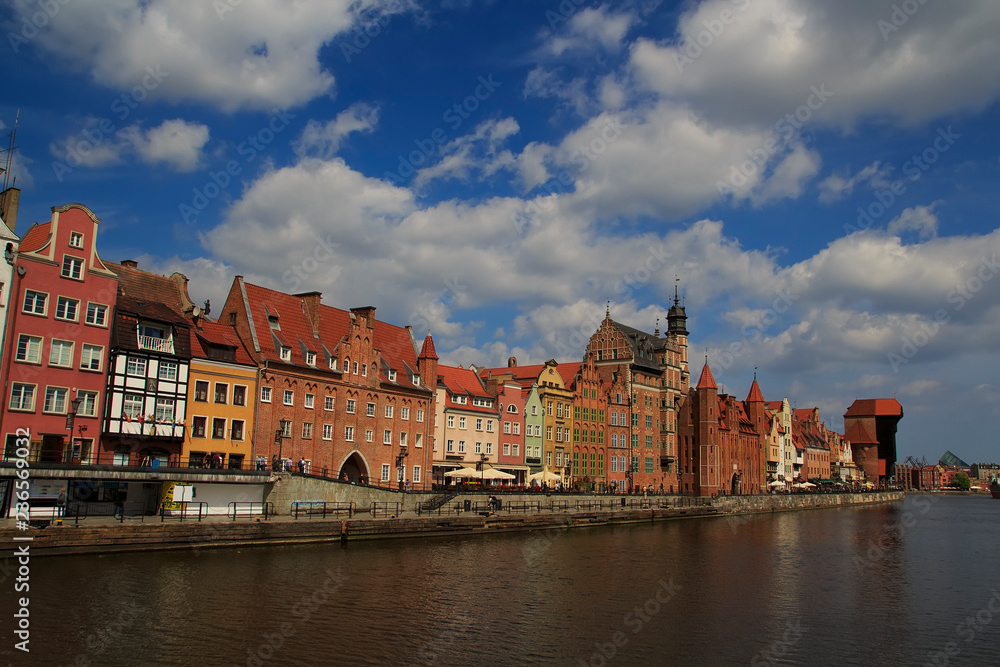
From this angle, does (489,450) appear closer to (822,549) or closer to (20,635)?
(822,549)

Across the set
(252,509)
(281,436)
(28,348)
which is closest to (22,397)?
(28,348)

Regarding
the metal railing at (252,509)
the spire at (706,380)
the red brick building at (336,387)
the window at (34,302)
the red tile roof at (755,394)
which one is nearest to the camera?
the window at (34,302)

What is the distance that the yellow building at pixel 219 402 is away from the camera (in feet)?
174

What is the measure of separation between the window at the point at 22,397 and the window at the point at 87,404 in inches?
99.8

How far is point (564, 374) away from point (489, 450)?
21.5 metres

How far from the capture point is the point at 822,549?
194 ft

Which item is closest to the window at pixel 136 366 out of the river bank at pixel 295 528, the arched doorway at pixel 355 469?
the river bank at pixel 295 528

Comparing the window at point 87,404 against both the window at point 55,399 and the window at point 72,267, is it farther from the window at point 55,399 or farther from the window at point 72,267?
the window at point 72,267

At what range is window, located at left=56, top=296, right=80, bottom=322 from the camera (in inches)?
1818

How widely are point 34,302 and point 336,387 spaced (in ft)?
78.4

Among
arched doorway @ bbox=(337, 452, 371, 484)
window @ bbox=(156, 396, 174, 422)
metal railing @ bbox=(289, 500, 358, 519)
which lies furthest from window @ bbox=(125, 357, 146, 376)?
arched doorway @ bbox=(337, 452, 371, 484)

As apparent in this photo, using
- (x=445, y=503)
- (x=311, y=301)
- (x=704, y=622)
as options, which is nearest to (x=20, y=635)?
(x=704, y=622)

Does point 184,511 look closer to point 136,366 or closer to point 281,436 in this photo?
point 136,366

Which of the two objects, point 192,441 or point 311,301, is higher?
point 311,301
